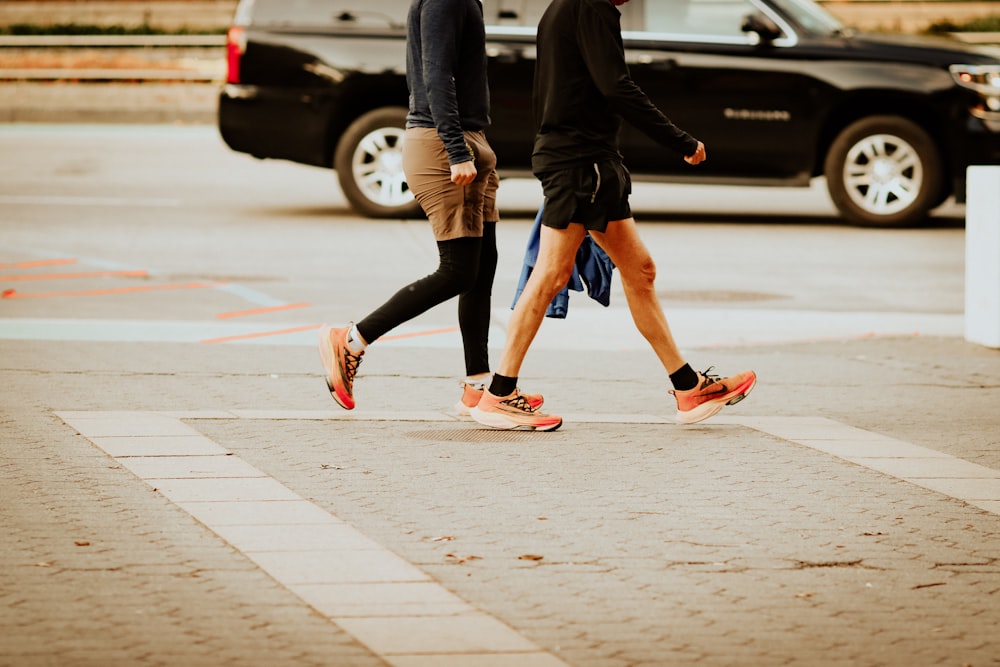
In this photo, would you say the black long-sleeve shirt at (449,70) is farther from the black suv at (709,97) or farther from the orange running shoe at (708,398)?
the black suv at (709,97)

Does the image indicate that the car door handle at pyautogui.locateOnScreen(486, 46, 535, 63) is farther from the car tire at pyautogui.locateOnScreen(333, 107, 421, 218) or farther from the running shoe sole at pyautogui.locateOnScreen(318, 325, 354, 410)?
the running shoe sole at pyautogui.locateOnScreen(318, 325, 354, 410)

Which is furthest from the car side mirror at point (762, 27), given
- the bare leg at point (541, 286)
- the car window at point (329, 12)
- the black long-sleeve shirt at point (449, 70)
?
the bare leg at point (541, 286)

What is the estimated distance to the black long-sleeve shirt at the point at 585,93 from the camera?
21.3ft

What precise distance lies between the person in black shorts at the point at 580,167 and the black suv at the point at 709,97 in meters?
7.20

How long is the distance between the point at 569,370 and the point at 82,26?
84.3ft

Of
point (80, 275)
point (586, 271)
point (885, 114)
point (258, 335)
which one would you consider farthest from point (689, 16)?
point (586, 271)

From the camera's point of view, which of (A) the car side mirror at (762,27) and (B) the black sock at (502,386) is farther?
(A) the car side mirror at (762,27)

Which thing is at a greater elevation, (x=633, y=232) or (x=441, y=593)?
(x=633, y=232)

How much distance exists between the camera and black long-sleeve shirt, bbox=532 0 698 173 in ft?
21.3

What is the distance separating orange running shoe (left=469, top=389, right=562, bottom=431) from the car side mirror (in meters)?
7.95

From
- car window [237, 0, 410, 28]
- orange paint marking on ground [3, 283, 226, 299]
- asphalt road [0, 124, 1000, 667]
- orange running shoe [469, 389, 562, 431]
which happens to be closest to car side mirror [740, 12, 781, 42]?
car window [237, 0, 410, 28]

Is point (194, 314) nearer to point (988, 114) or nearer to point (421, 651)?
point (421, 651)

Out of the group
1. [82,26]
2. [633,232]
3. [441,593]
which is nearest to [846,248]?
[633,232]

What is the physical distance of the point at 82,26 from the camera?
106 feet
